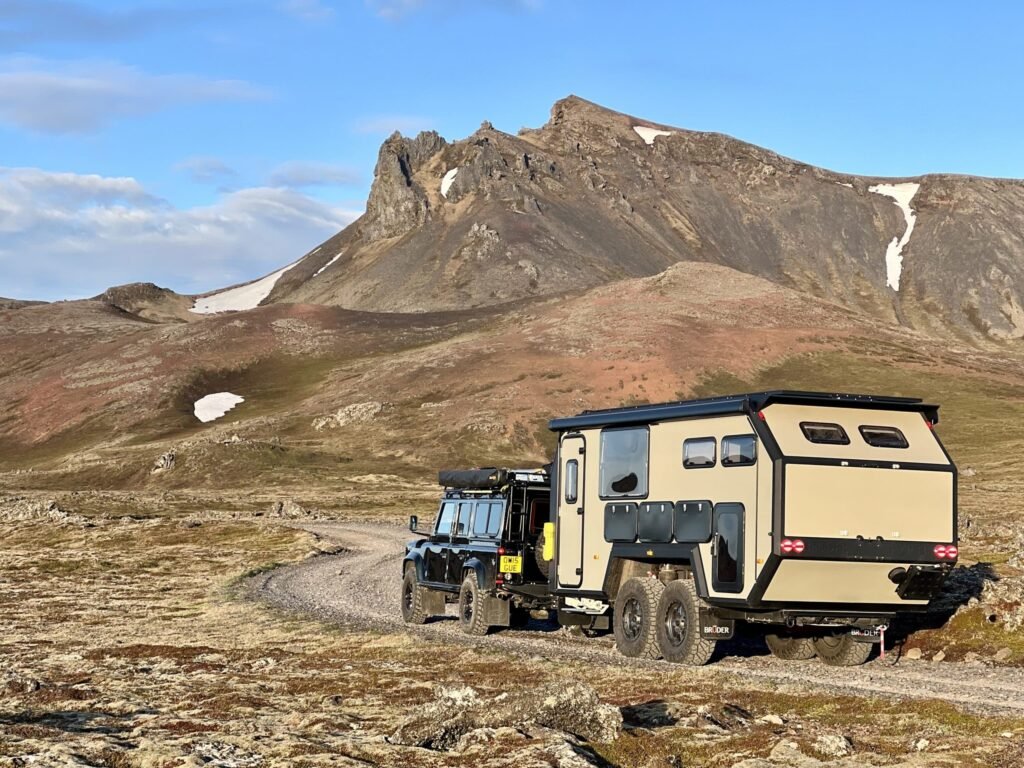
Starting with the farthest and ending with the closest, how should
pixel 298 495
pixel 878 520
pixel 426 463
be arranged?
pixel 426 463
pixel 298 495
pixel 878 520

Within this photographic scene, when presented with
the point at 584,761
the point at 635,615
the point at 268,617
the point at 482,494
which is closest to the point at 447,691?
the point at 584,761

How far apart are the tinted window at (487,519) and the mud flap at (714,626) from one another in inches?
289

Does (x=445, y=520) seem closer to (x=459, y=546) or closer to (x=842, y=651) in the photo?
(x=459, y=546)

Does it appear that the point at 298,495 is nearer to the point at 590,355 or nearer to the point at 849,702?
the point at 590,355

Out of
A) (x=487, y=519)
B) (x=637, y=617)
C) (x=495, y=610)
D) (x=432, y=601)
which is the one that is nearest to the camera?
(x=637, y=617)

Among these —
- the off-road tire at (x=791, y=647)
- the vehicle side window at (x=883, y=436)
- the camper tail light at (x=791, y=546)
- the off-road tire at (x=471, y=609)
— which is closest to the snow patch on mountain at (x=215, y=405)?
the off-road tire at (x=471, y=609)

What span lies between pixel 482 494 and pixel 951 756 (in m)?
16.8

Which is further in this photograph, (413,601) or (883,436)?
(413,601)

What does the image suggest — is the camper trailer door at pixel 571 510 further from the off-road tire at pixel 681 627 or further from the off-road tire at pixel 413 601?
the off-road tire at pixel 413 601

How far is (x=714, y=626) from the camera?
75.0ft

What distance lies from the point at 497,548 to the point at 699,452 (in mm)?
7422

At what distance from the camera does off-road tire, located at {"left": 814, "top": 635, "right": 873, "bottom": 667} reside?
23.8 m

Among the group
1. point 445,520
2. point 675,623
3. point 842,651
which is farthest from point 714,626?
point 445,520

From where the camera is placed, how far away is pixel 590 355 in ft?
458
